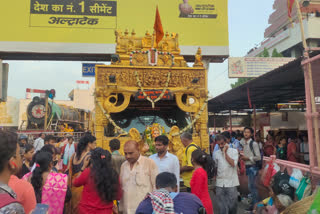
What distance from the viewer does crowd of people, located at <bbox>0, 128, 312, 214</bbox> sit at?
1.98 meters

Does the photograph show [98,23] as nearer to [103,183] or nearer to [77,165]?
[77,165]

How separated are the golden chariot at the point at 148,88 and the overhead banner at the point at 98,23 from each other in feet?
26.6

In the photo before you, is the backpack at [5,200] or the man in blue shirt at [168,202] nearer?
the backpack at [5,200]

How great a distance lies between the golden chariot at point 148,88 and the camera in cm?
642

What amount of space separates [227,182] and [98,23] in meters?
13.6

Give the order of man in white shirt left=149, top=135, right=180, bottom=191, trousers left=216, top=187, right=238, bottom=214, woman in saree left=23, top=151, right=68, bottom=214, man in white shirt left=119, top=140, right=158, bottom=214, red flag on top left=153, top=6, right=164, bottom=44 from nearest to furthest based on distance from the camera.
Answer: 1. woman in saree left=23, top=151, right=68, bottom=214
2. man in white shirt left=119, top=140, right=158, bottom=214
3. man in white shirt left=149, top=135, right=180, bottom=191
4. trousers left=216, top=187, right=238, bottom=214
5. red flag on top left=153, top=6, right=164, bottom=44

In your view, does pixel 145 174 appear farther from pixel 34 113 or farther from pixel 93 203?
pixel 34 113

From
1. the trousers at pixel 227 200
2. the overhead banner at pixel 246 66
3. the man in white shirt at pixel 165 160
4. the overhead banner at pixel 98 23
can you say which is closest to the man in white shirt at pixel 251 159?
the trousers at pixel 227 200

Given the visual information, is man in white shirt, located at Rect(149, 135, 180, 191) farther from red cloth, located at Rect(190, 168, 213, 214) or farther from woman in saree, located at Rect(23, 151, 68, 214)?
woman in saree, located at Rect(23, 151, 68, 214)

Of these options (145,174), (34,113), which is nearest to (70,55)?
(34,113)

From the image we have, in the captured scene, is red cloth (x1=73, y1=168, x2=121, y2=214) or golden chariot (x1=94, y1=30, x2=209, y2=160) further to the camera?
golden chariot (x1=94, y1=30, x2=209, y2=160)

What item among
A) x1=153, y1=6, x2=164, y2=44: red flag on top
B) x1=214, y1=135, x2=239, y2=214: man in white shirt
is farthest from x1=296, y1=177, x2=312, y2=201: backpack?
x1=153, y1=6, x2=164, y2=44: red flag on top

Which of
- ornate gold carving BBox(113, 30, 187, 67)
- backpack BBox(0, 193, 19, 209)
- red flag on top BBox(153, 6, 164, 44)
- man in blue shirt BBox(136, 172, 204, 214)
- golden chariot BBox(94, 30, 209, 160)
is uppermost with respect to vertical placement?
red flag on top BBox(153, 6, 164, 44)

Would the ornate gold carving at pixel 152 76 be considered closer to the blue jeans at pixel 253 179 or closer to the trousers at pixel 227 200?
the blue jeans at pixel 253 179
